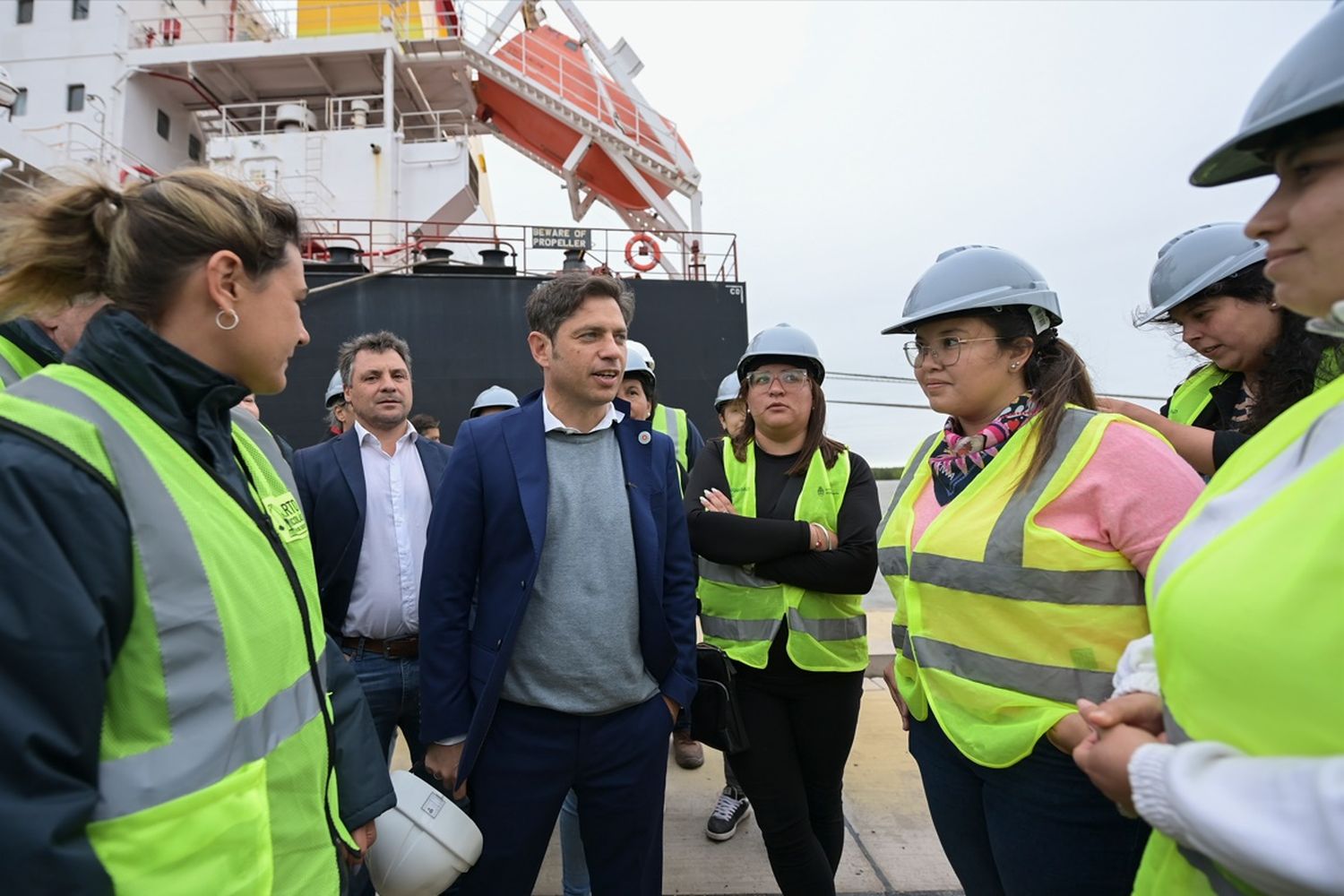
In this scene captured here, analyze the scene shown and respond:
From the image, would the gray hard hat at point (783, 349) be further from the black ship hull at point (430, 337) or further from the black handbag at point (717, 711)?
the black ship hull at point (430, 337)

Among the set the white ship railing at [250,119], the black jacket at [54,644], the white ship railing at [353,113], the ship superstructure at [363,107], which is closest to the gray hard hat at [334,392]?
the black jacket at [54,644]

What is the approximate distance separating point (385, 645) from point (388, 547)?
36cm

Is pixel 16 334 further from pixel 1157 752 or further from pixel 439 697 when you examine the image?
pixel 1157 752

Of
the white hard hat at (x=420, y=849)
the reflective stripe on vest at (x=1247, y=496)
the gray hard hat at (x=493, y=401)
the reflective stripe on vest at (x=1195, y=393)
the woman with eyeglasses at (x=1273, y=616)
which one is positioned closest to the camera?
the woman with eyeglasses at (x=1273, y=616)

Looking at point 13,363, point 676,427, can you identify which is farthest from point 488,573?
point 676,427

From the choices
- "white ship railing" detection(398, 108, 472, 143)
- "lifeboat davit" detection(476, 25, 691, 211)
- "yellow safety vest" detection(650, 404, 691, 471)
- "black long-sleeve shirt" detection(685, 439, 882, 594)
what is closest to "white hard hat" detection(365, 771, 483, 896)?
"black long-sleeve shirt" detection(685, 439, 882, 594)

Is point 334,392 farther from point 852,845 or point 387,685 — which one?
point 852,845

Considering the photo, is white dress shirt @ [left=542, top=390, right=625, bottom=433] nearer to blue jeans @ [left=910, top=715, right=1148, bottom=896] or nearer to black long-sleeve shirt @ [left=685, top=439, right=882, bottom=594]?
black long-sleeve shirt @ [left=685, top=439, right=882, bottom=594]

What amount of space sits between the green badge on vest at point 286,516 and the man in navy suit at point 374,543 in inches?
46.9

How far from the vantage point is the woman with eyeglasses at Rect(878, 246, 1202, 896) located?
1.46 metres

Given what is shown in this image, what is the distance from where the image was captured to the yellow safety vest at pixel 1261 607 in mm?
715

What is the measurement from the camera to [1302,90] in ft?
2.56

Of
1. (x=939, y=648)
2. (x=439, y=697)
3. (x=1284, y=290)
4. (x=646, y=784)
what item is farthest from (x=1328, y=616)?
(x=439, y=697)

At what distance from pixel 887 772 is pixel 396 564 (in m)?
2.71
